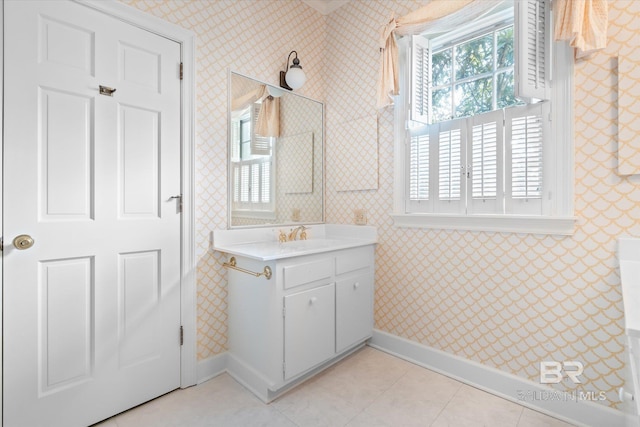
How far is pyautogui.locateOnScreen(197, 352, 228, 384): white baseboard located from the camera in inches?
80.1

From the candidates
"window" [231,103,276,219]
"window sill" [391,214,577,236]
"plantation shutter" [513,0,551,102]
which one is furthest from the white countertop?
"plantation shutter" [513,0,551,102]

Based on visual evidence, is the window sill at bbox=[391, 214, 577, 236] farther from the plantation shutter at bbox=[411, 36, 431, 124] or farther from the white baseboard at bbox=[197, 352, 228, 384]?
the white baseboard at bbox=[197, 352, 228, 384]

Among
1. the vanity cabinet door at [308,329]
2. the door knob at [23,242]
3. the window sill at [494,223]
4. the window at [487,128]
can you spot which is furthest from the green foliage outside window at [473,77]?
the door knob at [23,242]

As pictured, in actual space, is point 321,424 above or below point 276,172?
below

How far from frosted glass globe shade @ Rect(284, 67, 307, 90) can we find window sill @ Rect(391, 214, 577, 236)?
1.27 m

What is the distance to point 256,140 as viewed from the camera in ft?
7.61

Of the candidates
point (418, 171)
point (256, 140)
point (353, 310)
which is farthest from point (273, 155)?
point (353, 310)

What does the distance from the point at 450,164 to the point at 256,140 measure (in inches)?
54.6

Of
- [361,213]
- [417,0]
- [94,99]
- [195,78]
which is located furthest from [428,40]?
[94,99]

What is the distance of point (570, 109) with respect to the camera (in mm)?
1649

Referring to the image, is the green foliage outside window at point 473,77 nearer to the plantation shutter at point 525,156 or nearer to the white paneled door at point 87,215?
the plantation shutter at point 525,156

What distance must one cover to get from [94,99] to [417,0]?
2161mm

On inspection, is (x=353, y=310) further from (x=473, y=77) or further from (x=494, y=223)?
(x=473, y=77)

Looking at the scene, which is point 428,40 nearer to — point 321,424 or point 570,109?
point 570,109
